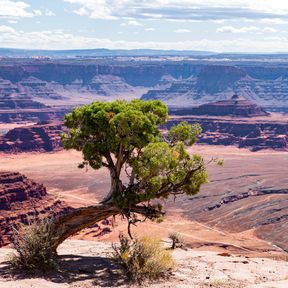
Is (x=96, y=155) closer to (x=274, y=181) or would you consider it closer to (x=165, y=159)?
(x=165, y=159)

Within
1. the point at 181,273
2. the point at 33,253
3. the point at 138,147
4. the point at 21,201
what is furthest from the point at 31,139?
the point at 181,273

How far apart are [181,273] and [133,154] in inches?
222

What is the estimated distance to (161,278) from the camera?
21188 mm

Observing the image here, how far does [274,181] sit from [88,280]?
98083 millimetres

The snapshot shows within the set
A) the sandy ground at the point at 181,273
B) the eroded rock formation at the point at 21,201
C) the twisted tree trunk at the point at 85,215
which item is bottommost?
the eroded rock formation at the point at 21,201

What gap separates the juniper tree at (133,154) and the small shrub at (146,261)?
1.71m

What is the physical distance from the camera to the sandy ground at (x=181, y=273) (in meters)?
20.4

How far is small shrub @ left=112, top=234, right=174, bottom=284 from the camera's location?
2096 centimetres

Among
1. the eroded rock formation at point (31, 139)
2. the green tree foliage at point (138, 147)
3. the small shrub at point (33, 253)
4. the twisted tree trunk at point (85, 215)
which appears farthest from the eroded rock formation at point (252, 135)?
the small shrub at point (33, 253)

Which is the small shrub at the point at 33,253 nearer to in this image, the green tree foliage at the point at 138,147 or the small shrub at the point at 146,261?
the small shrub at the point at 146,261

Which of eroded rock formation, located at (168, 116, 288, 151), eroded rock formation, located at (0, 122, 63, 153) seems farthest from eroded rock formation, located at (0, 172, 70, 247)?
eroded rock formation, located at (168, 116, 288, 151)

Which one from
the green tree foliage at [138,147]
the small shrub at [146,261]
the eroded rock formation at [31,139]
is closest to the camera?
the small shrub at [146,261]

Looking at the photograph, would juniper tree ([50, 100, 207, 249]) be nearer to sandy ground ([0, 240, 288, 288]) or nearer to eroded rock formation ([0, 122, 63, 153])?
sandy ground ([0, 240, 288, 288])

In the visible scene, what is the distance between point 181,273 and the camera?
876 inches
